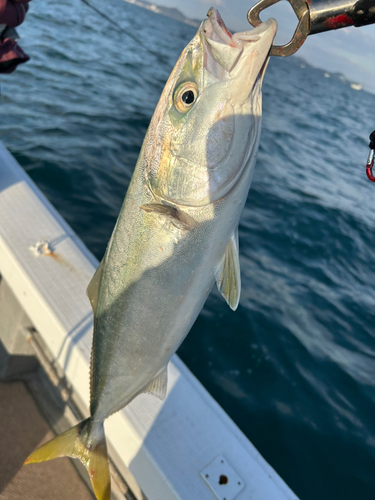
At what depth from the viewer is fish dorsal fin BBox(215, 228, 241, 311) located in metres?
1.55

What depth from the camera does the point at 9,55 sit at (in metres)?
3.16

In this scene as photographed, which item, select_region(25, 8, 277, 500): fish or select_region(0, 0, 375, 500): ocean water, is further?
select_region(0, 0, 375, 500): ocean water

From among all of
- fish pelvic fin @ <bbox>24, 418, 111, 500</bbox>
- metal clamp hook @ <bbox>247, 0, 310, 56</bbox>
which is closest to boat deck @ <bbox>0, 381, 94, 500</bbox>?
fish pelvic fin @ <bbox>24, 418, 111, 500</bbox>

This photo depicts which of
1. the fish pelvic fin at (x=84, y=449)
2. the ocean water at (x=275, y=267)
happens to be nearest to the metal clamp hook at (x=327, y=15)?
the fish pelvic fin at (x=84, y=449)

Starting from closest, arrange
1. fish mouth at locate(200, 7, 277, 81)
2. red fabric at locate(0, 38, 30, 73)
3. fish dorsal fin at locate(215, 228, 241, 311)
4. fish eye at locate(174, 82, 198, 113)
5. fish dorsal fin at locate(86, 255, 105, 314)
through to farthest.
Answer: fish mouth at locate(200, 7, 277, 81), fish eye at locate(174, 82, 198, 113), fish dorsal fin at locate(215, 228, 241, 311), fish dorsal fin at locate(86, 255, 105, 314), red fabric at locate(0, 38, 30, 73)

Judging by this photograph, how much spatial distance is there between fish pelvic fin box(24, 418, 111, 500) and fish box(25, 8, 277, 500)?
82 millimetres

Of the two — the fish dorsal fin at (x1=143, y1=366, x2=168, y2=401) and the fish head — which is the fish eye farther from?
the fish dorsal fin at (x1=143, y1=366, x2=168, y2=401)

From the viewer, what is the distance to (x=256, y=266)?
568 centimetres

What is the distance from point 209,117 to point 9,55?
2.65 meters

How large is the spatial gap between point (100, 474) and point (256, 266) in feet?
13.8

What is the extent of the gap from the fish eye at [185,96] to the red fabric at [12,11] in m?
2.38

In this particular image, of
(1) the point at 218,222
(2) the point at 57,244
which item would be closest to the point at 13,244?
(2) the point at 57,244

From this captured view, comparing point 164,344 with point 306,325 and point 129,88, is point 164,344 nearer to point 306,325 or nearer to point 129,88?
point 306,325

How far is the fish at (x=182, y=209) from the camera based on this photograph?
1350 mm
